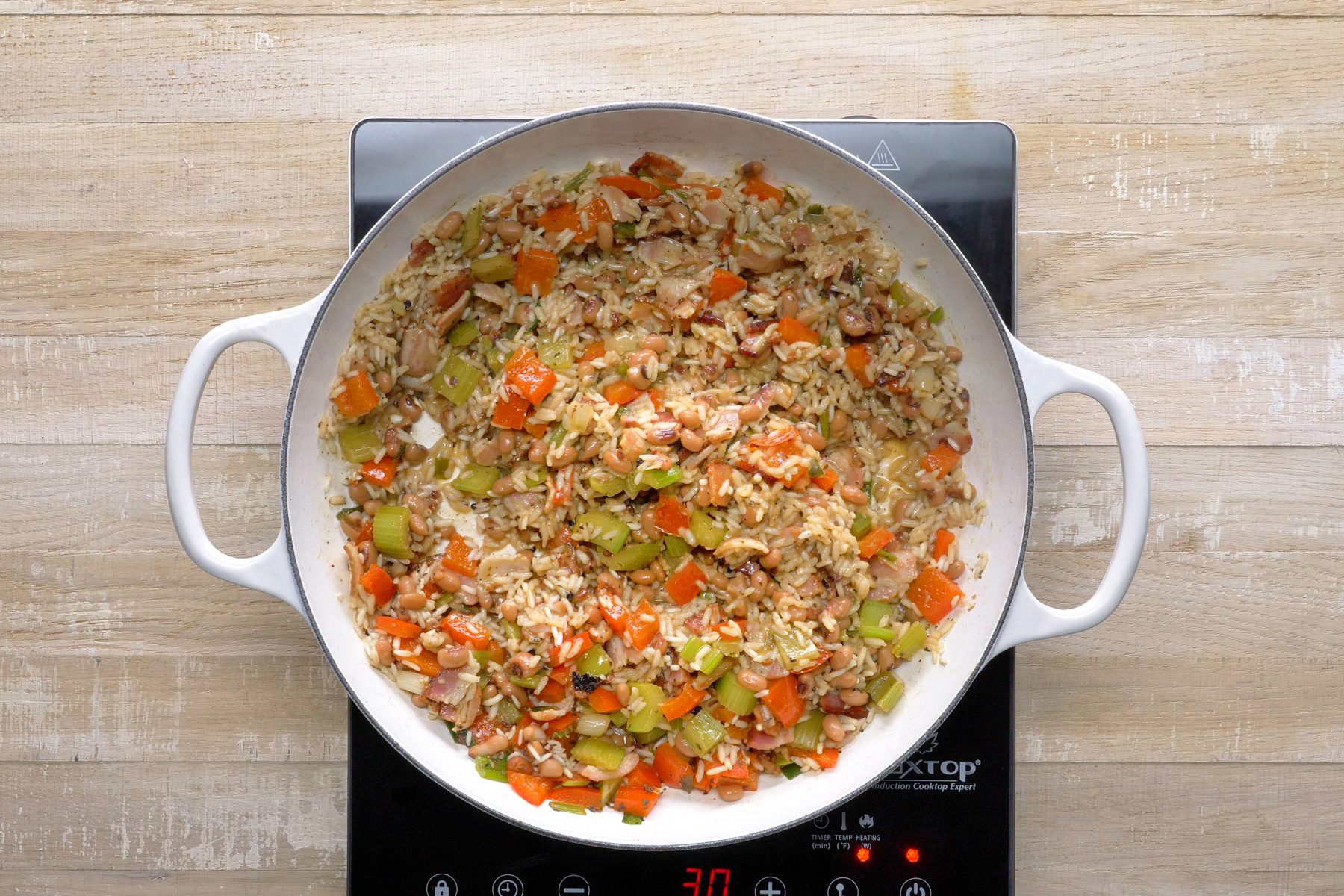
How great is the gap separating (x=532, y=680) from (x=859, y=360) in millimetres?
1143

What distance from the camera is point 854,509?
A: 2.22m

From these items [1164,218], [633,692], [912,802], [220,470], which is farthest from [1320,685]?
[220,470]

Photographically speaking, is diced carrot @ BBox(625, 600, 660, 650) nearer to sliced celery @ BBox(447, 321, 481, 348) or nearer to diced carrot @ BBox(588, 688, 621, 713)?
diced carrot @ BBox(588, 688, 621, 713)

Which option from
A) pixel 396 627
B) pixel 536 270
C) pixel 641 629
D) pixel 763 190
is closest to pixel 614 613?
pixel 641 629

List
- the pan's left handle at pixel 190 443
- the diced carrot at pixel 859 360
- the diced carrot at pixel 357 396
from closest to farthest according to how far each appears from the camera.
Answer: the pan's left handle at pixel 190 443 < the diced carrot at pixel 357 396 < the diced carrot at pixel 859 360

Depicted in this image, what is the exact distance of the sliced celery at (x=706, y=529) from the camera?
7.20ft

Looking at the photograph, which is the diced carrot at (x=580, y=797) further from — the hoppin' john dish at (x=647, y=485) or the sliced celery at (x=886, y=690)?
the sliced celery at (x=886, y=690)

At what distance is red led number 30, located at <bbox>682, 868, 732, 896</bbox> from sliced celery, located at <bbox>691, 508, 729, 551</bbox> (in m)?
0.85

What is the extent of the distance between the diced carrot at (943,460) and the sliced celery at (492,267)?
1.16m

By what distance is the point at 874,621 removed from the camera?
2221 millimetres

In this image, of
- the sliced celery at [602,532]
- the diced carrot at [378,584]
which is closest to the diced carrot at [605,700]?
the sliced celery at [602,532]

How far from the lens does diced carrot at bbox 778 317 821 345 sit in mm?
2182

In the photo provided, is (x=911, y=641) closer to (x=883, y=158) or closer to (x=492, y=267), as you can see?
(x=883, y=158)

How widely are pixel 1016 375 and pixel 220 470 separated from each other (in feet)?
6.55
